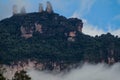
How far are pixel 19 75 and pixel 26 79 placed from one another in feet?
5.46

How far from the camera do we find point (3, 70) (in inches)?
4227

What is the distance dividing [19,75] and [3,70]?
3.27 m

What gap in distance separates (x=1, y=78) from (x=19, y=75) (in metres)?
5.83

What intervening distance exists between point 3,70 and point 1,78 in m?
7.36

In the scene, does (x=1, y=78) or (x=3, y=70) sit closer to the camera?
(x=1, y=78)

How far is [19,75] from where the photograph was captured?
346ft

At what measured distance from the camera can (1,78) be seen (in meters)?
100

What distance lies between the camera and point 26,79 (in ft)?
342
